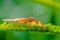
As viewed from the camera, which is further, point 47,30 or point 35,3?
point 35,3

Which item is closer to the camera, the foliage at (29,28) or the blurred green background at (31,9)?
the foliage at (29,28)

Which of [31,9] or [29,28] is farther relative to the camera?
[31,9]

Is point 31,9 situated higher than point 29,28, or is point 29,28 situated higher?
point 31,9

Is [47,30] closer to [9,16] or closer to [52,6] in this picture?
[52,6]

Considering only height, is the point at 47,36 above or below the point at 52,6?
below

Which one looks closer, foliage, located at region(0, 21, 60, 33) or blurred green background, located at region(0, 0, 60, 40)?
foliage, located at region(0, 21, 60, 33)

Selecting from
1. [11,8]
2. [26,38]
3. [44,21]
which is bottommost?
[26,38]

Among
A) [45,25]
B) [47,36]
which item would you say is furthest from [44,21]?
[47,36]

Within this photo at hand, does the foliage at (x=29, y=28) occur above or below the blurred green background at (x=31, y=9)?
below

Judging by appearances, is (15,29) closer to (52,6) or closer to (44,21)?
(44,21)

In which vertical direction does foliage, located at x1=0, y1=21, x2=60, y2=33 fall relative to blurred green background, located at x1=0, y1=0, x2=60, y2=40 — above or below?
below
